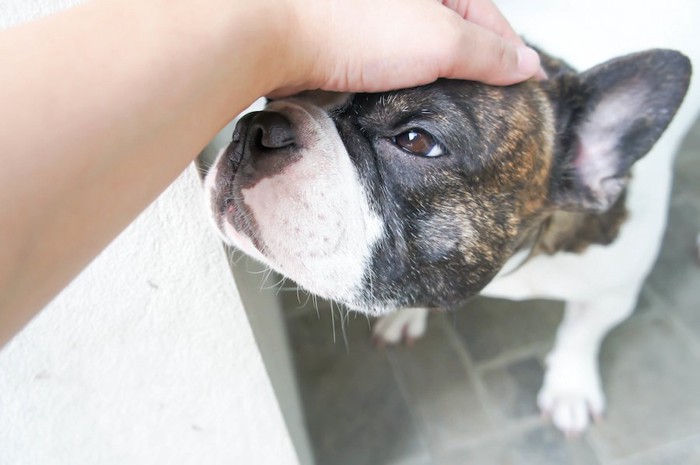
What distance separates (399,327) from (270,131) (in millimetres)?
1206

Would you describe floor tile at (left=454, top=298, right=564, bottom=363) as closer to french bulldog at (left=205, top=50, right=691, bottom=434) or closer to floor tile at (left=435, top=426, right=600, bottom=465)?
floor tile at (left=435, top=426, right=600, bottom=465)

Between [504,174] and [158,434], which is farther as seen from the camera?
[158,434]

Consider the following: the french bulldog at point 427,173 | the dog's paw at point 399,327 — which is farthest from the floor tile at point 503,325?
the french bulldog at point 427,173

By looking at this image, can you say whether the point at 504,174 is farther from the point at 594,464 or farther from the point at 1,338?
the point at 594,464

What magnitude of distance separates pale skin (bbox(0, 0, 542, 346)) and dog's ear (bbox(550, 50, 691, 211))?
1.10 feet

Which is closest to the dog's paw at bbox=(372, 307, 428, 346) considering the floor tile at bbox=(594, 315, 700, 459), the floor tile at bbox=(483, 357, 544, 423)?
the floor tile at bbox=(483, 357, 544, 423)

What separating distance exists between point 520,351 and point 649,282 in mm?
536

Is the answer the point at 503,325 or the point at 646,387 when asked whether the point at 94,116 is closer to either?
the point at 503,325

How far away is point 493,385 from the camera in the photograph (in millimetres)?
1807

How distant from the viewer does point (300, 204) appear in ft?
2.66

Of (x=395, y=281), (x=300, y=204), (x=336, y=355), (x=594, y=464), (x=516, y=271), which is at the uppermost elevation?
(x=300, y=204)

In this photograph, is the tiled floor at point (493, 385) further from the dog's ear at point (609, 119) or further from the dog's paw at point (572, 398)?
the dog's ear at point (609, 119)

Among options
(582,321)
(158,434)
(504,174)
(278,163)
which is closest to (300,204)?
(278,163)

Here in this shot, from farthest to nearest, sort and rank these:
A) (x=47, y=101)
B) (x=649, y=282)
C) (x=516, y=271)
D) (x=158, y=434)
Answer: (x=649, y=282)
(x=516, y=271)
(x=158, y=434)
(x=47, y=101)
